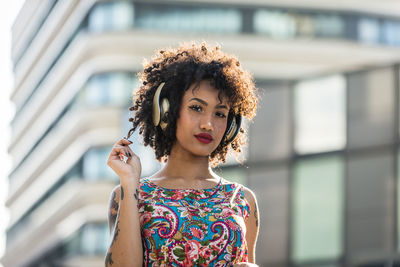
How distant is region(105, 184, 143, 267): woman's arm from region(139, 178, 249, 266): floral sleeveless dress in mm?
79

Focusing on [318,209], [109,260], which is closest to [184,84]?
[109,260]

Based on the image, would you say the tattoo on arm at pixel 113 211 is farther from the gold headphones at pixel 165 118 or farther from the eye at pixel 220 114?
the eye at pixel 220 114

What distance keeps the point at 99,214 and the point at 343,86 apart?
31737 mm

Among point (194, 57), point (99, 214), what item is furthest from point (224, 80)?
point (99, 214)

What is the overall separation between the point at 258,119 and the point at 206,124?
16694 millimetres

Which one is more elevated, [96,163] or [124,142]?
[96,163]

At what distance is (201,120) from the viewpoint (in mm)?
4316

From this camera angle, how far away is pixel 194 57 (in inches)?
179

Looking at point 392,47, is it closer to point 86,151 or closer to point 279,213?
point 86,151

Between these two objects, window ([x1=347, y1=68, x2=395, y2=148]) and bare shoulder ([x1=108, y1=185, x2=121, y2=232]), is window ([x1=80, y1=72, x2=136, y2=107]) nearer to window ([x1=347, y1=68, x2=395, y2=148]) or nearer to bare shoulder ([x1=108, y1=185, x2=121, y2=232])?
window ([x1=347, y1=68, x2=395, y2=148])

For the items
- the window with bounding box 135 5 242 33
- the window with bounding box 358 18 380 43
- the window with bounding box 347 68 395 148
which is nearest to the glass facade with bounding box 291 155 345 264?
the window with bounding box 347 68 395 148

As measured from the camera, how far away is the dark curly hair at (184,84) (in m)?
4.42

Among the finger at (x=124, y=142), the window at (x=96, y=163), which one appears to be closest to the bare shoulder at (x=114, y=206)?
the finger at (x=124, y=142)

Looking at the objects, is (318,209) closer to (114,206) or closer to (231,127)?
(231,127)
